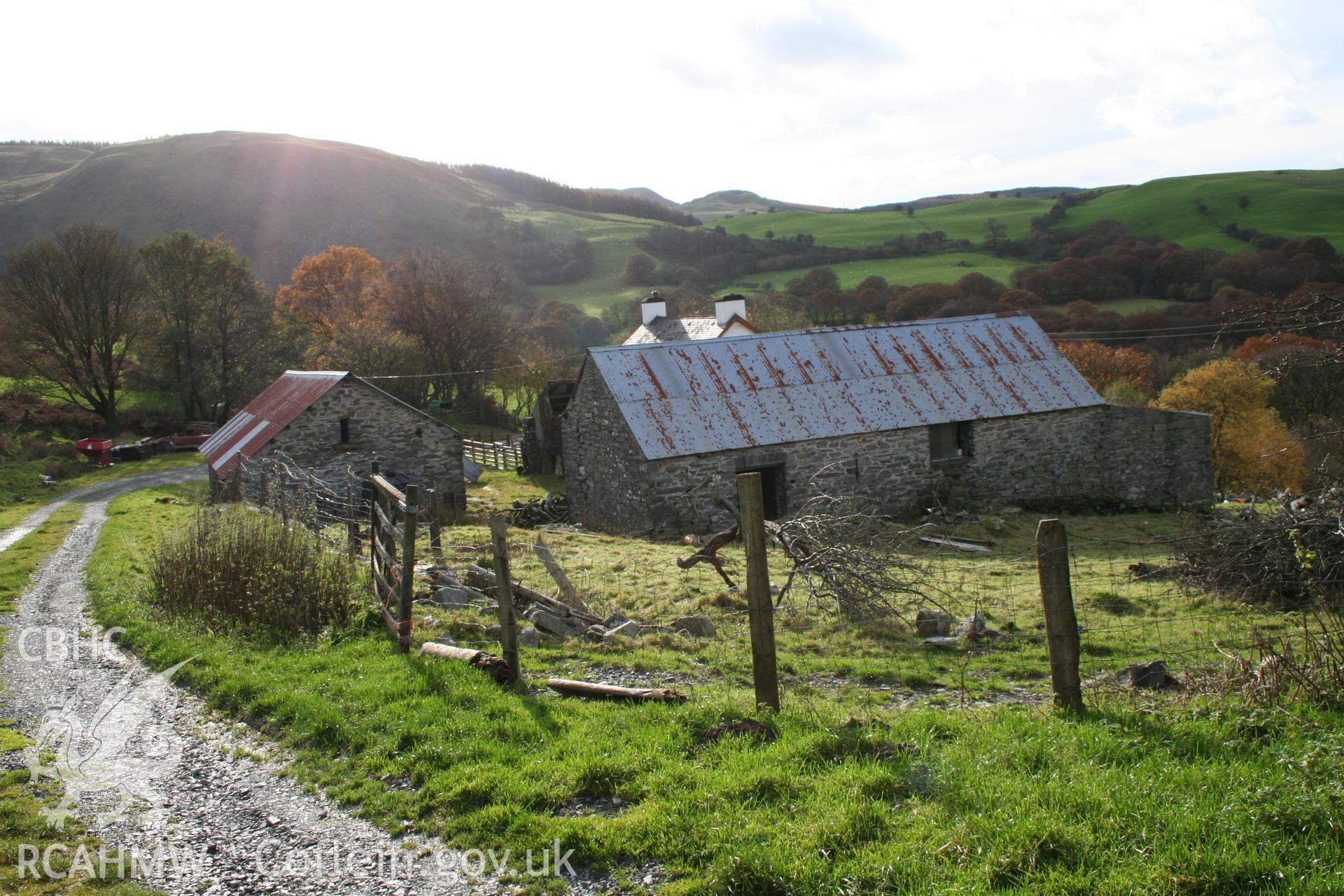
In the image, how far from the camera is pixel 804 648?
9703mm

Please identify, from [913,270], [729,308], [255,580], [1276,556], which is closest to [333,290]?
[729,308]

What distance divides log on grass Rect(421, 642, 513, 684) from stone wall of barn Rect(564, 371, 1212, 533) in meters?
12.5

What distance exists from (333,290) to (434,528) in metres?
47.5

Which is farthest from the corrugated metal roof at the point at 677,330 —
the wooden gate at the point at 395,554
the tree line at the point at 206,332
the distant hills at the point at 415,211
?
the distant hills at the point at 415,211

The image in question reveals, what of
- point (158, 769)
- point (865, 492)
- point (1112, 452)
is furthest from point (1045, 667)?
point (1112, 452)

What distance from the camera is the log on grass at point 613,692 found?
21.8 ft

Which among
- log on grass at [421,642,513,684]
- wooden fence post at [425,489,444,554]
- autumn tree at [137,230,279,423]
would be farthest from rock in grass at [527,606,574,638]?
autumn tree at [137,230,279,423]

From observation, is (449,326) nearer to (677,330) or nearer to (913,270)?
(677,330)

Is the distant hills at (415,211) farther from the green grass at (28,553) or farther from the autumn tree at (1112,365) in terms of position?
the green grass at (28,553)

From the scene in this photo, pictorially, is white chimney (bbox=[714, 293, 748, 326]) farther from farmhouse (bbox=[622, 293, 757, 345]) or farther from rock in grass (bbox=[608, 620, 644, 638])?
rock in grass (bbox=[608, 620, 644, 638])

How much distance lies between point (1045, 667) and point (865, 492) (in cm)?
1387

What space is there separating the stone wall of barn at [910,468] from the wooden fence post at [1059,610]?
47.1ft

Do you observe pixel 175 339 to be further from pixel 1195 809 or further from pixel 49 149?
pixel 49 149

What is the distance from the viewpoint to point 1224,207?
8362cm
